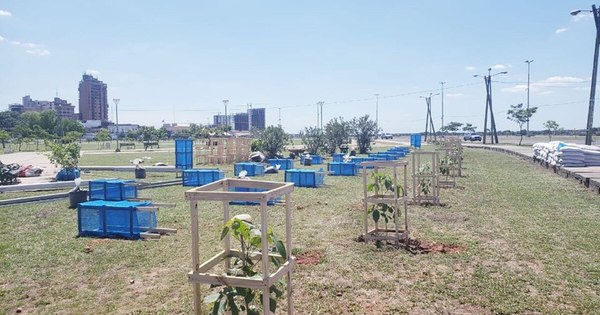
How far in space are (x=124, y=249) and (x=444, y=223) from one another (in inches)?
255

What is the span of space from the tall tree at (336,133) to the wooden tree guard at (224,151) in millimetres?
8684

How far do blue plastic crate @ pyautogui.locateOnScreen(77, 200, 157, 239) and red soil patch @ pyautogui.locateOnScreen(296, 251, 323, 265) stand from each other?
347 cm

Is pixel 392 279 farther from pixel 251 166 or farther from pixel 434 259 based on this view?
pixel 251 166

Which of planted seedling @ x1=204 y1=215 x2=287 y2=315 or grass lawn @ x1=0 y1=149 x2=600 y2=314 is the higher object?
planted seedling @ x1=204 y1=215 x2=287 y2=315

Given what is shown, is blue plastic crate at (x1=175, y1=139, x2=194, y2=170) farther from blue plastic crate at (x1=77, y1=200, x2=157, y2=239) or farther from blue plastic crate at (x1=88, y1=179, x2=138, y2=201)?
blue plastic crate at (x1=77, y1=200, x2=157, y2=239)

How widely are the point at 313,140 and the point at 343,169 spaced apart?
643 inches

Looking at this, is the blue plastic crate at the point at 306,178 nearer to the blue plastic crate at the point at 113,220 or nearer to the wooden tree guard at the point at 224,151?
the blue plastic crate at the point at 113,220

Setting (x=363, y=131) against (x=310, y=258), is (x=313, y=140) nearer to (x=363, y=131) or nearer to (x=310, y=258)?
(x=363, y=131)

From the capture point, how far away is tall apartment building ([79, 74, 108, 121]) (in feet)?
462

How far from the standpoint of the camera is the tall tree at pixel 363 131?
39.1 meters

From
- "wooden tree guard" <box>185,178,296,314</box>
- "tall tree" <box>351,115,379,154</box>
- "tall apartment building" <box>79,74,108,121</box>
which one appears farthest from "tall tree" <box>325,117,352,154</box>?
"tall apartment building" <box>79,74,108,121</box>

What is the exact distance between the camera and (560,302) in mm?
4844

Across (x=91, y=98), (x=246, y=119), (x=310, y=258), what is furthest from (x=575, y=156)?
(x=91, y=98)

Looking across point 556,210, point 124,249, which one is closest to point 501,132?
point 556,210
